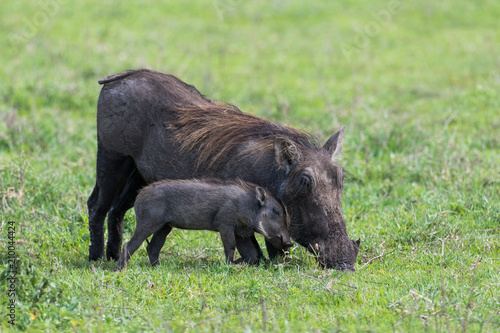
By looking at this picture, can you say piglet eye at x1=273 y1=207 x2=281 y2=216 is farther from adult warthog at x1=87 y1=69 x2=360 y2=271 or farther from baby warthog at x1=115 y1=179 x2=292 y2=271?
adult warthog at x1=87 y1=69 x2=360 y2=271

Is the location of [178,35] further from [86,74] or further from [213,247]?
[213,247]

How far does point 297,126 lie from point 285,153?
5281 mm

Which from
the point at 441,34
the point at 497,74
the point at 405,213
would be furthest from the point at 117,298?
the point at 441,34

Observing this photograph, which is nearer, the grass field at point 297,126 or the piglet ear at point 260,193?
the grass field at point 297,126

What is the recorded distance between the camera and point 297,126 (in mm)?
10758

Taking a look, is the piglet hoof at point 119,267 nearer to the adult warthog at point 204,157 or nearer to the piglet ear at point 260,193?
the adult warthog at point 204,157

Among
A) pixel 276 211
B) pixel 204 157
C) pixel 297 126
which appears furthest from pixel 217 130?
pixel 297 126

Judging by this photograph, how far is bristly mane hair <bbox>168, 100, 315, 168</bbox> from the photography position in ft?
19.1

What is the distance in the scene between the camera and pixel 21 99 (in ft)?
37.0

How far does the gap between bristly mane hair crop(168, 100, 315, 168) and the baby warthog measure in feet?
1.09

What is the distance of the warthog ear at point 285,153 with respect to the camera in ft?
17.9

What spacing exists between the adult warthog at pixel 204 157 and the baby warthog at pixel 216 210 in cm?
15

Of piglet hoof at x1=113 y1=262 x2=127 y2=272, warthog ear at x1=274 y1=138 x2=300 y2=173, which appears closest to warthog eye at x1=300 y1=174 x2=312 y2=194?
warthog ear at x1=274 y1=138 x2=300 y2=173

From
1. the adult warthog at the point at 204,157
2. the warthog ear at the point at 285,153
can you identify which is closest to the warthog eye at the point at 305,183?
the adult warthog at the point at 204,157
